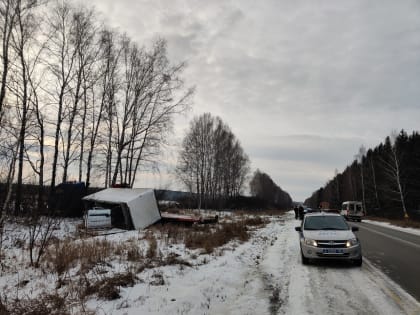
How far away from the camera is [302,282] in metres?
7.91

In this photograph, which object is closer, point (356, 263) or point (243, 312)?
point (243, 312)

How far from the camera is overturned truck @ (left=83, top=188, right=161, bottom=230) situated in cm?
2106

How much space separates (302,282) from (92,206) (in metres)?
19.5

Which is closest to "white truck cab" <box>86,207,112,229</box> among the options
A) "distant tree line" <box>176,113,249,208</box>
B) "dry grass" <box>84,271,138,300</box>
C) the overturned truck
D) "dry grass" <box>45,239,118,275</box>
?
the overturned truck

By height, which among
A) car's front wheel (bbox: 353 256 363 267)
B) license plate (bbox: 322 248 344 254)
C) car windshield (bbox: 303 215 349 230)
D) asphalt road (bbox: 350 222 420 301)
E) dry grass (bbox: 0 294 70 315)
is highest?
car windshield (bbox: 303 215 349 230)

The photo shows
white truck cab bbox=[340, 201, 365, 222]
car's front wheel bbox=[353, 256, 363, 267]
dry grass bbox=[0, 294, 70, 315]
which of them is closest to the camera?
dry grass bbox=[0, 294, 70, 315]

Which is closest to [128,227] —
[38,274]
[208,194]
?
[38,274]

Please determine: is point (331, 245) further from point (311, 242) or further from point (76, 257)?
point (76, 257)

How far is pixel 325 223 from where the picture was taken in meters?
11.8

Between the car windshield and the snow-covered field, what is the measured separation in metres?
1.36

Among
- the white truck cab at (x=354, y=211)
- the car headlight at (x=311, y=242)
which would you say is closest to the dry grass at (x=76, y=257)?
the car headlight at (x=311, y=242)

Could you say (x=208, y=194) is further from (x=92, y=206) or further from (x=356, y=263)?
(x=356, y=263)

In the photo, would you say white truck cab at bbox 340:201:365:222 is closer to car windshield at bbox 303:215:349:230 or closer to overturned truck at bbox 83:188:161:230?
overturned truck at bbox 83:188:161:230

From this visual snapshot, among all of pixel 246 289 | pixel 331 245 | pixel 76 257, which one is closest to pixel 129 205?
pixel 76 257
